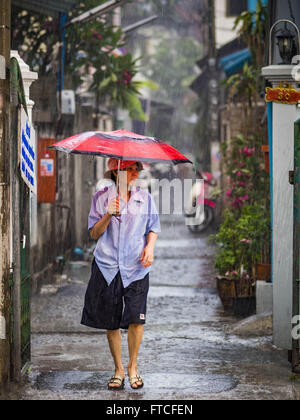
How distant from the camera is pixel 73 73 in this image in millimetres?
14961

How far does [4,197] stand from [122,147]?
0.99 m

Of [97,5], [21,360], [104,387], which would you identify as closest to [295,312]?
[104,387]

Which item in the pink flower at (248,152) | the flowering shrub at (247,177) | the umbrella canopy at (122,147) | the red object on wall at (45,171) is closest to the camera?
the umbrella canopy at (122,147)

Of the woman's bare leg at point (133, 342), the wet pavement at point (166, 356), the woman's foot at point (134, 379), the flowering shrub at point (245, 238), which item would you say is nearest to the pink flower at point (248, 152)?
the flowering shrub at point (245, 238)

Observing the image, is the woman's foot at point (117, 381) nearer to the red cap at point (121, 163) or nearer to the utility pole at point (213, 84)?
the red cap at point (121, 163)

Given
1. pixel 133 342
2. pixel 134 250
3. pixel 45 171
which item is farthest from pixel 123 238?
pixel 45 171

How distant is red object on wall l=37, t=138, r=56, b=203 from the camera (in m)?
11.8

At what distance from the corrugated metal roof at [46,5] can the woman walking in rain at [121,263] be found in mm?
6465

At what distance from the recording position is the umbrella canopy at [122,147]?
19.3 feet

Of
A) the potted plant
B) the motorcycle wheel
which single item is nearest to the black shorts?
the potted plant

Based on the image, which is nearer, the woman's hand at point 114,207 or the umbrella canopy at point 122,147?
the umbrella canopy at point 122,147

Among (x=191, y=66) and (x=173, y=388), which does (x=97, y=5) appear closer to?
(x=173, y=388)

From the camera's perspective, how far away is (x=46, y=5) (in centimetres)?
1219

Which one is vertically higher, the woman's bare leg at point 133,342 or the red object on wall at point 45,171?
the red object on wall at point 45,171
